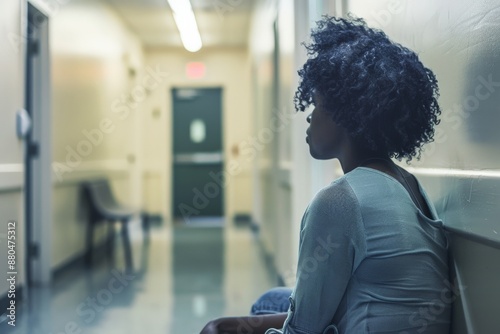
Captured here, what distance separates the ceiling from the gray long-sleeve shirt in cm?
592

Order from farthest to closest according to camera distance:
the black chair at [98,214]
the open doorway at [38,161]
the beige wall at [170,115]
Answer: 1. the beige wall at [170,115]
2. the black chair at [98,214]
3. the open doorway at [38,161]

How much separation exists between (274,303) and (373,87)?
76cm

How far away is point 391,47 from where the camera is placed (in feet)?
4.06

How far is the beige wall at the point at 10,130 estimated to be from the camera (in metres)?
3.44


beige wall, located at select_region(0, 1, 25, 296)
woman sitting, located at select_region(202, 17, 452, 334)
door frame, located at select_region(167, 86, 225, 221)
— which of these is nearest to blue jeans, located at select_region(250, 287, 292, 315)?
woman sitting, located at select_region(202, 17, 452, 334)

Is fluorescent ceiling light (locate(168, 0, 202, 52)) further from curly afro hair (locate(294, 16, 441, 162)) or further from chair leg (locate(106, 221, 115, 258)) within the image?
curly afro hair (locate(294, 16, 441, 162))

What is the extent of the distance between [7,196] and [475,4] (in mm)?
3202

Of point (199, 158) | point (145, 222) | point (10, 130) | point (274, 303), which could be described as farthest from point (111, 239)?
point (274, 303)

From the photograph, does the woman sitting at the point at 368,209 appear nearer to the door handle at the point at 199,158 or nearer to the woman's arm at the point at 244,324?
the woman's arm at the point at 244,324

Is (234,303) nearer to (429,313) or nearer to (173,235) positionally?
(429,313)

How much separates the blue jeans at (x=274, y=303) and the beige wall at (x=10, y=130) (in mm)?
2261

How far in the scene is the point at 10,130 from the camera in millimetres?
3613

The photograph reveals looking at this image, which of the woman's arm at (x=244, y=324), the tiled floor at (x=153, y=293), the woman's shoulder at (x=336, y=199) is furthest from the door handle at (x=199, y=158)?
the woman's shoulder at (x=336, y=199)

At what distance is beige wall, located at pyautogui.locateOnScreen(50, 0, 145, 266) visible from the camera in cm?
477
